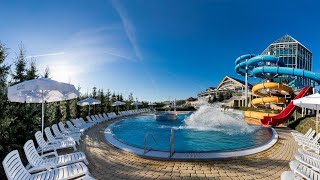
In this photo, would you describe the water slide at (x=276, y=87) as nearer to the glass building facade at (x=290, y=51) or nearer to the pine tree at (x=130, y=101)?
the pine tree at (x=130, y=101)

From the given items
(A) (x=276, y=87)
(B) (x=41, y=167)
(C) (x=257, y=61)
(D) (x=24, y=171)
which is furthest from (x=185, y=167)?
(C) (x=257, y=61)

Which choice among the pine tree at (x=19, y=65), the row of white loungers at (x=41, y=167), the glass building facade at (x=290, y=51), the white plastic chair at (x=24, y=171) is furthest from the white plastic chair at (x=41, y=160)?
the glass building facade at (x=290, y=51)

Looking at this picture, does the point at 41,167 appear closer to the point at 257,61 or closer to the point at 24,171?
the point at 24,171

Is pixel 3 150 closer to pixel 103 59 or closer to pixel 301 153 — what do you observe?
pixel 301 153

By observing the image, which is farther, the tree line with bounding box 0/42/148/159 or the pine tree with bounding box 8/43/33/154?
the pine tree with bounding box 8/43/33/154

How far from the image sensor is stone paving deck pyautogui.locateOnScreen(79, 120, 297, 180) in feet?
15.9

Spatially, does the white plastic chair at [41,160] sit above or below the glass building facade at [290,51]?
below

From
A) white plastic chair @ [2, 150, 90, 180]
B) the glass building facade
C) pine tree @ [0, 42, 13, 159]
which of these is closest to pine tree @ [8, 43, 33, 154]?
pine tree @ [0, 42, 13, 159]

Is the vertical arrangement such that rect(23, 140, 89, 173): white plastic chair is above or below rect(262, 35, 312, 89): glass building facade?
below

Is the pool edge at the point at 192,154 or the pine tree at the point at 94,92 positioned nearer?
the pool edge at the point at 192,154

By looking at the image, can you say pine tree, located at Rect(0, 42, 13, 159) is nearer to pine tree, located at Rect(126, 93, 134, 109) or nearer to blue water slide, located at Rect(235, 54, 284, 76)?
pine tree, located at Rect(126, 93, 134, 109)

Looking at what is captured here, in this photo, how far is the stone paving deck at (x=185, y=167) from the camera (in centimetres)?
484

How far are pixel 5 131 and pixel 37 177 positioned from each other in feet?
9.23

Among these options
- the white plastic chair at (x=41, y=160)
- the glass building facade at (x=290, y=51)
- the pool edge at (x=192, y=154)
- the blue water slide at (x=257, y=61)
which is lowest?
the pool edge at (x=192, y=154)
